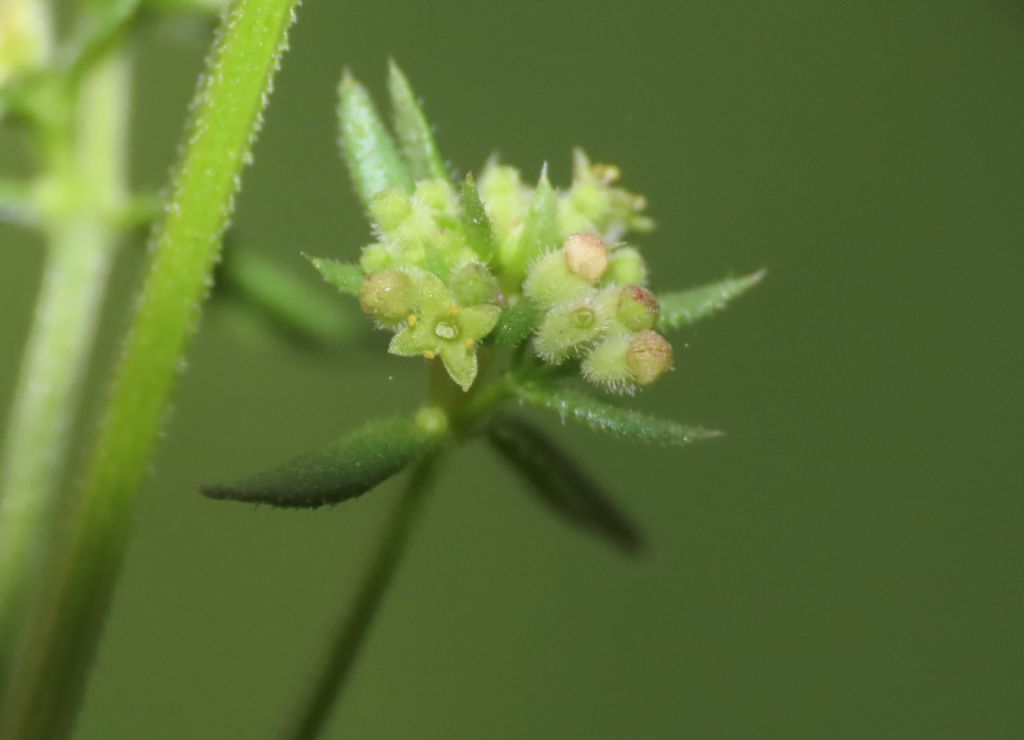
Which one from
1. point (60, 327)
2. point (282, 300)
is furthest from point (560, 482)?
point (60, 327)

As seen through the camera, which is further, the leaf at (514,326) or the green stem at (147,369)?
the leaf at (514,326)

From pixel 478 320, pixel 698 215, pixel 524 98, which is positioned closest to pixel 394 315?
pixel 478 320

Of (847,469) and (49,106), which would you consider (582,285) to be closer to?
(49,106)

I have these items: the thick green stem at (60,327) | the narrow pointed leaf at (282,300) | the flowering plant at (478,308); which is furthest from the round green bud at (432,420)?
the narrow pointed leaf at (282,300)

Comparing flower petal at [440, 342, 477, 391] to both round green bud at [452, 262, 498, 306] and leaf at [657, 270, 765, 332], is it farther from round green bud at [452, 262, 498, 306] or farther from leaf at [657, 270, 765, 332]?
leaf at [657, 270, 765, 332]

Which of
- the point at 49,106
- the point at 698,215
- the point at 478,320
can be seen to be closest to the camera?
the point at 478,320

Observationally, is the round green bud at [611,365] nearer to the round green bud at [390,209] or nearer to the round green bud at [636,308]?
the round green bud at [636,308]
